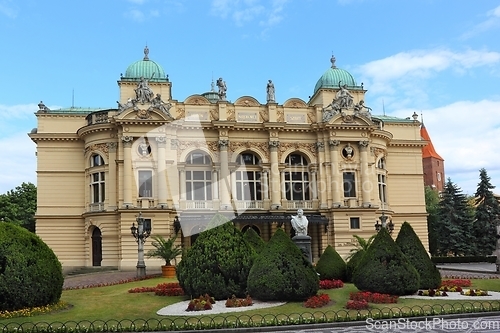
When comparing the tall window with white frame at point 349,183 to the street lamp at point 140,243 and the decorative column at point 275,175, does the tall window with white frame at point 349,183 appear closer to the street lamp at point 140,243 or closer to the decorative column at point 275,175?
the decorative column at point 275,175

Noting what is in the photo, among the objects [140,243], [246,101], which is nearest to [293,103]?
[246,101]

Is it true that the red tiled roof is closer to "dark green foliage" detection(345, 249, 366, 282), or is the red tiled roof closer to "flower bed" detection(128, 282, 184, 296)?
"dark green foliage" detection(345, 249, 366, 282)

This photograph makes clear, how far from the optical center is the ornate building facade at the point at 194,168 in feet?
151

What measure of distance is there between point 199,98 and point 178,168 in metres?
6.78

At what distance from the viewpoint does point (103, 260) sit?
1795 inches

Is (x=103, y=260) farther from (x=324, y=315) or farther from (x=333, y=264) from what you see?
(x=324, y=315)

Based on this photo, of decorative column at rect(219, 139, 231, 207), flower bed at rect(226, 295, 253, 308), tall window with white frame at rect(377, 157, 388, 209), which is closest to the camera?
flower bed at rect(226, 295, 253, 308)

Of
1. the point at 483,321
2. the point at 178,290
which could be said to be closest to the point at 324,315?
the point at 483,321

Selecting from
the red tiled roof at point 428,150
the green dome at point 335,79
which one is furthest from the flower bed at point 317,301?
the red tiled roof at point 428,150

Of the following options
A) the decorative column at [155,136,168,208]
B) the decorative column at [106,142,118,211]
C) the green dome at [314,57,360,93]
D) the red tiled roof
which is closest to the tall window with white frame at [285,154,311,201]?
the green dome at [314,57,360,93]

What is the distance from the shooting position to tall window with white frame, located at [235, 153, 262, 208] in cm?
4972

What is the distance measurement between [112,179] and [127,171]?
6.57 ft

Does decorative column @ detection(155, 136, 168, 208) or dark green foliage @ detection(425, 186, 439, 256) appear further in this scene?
dark green foliage @ detection(425, 186, 439, 256)

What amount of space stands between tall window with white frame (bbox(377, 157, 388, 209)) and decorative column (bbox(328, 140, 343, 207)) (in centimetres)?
526
